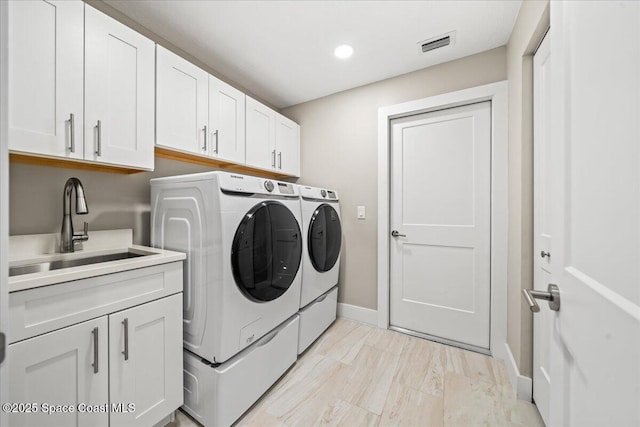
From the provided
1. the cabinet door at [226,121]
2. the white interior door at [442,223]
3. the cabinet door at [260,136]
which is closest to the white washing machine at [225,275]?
the cabinet door at [226,121]

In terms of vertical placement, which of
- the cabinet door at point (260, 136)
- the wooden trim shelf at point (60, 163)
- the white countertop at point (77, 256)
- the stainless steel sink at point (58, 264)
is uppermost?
the cabinet door at point (260, 136)

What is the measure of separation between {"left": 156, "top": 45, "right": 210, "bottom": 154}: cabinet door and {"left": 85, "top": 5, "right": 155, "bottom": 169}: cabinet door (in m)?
0.06

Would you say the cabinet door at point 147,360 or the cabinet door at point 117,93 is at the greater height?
the cabinet door at point 117,93

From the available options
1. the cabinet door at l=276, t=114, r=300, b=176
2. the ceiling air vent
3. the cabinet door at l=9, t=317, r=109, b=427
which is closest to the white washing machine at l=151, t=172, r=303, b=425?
the cabinet door at l=9, t=317, r=109, b=427

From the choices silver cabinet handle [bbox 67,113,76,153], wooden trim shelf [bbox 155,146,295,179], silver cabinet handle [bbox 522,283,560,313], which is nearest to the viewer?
silver cabinet handle [bbox 522,283,560,313]

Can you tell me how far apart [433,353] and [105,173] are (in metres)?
2.69

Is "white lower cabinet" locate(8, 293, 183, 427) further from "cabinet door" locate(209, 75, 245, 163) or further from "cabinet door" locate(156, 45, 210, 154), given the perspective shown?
"cabinet door" locate(209, 75, 245, 163)

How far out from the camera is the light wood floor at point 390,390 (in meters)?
1.35

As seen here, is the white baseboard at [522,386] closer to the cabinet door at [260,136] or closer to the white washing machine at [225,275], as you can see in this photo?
the white washing machine at [225,275]

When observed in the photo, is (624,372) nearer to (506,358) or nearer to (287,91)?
(506,358)

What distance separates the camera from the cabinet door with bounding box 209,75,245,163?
186 centimetres

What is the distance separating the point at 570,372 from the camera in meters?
0.56

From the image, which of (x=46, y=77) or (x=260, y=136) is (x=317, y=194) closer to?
(x=260, y=136)

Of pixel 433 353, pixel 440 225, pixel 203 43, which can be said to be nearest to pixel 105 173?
pixel 203 43
